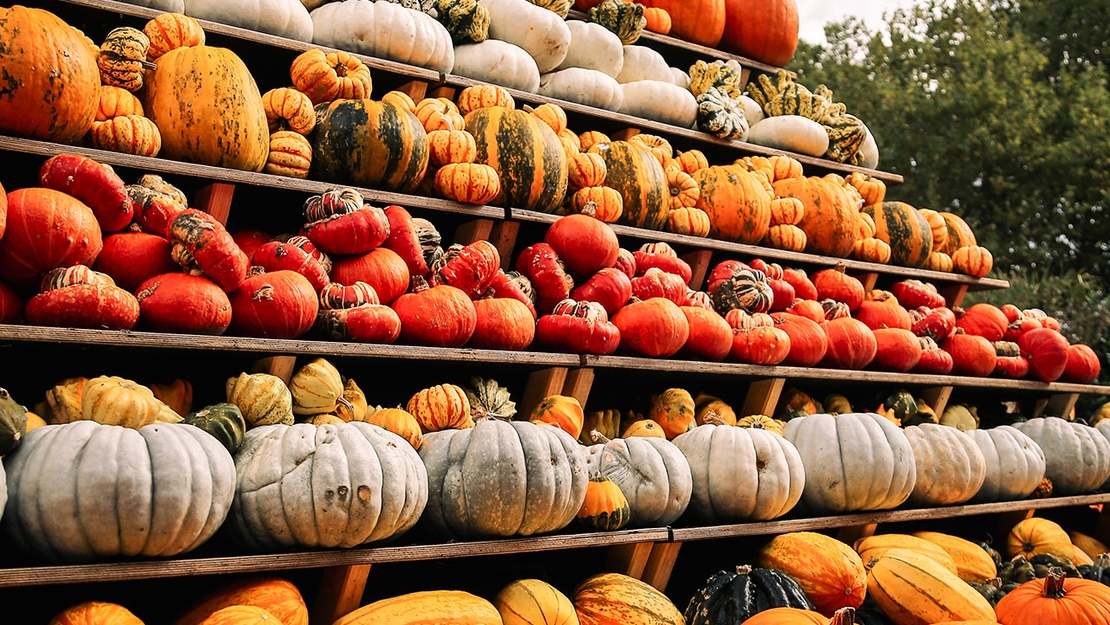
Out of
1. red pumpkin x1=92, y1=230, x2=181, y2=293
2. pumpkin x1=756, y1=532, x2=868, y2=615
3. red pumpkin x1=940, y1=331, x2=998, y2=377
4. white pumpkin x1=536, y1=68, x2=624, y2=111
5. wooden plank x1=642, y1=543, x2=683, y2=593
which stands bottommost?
wooden plank x1=642, y1=543, x2=683, y2=593

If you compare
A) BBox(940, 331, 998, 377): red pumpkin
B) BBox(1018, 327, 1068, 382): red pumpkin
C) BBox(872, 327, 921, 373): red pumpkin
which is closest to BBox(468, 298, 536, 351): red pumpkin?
BBox(872, 327, 921, 373): red pumpkin

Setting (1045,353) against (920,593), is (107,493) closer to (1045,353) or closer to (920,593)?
(920,593)

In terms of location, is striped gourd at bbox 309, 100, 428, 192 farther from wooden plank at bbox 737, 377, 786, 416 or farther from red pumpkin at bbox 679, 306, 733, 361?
wooden plank at bbox 737, 377, 786, 416

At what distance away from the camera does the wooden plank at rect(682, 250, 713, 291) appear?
4117 millimetres

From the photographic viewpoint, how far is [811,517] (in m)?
3.31

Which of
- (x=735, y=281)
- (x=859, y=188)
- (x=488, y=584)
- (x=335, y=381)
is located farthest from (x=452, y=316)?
(x=859, y=188)

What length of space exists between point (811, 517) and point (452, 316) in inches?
57.3

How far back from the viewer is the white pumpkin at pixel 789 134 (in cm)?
482

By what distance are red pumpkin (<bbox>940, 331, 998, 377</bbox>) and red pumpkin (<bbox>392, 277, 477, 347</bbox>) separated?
8.65 ft

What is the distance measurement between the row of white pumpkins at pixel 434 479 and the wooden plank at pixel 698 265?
90 centimetres

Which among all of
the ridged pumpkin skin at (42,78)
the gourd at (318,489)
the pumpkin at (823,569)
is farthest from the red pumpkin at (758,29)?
the gourd at (318,489)

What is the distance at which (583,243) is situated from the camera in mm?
3457

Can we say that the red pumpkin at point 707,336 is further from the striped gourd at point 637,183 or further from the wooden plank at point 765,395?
the striped gourd at point 637,183

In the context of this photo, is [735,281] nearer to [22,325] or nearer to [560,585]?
[560,585]
